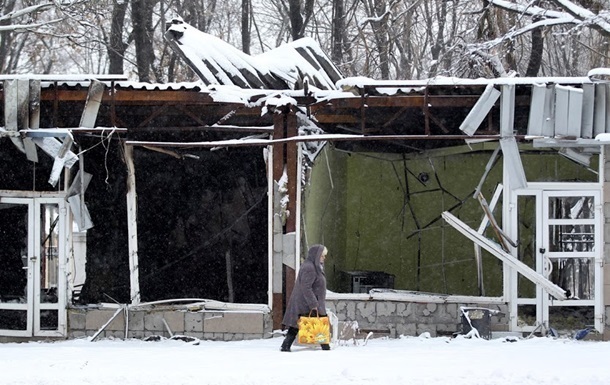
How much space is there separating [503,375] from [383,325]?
159 inches

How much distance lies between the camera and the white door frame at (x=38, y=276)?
13.4 metres

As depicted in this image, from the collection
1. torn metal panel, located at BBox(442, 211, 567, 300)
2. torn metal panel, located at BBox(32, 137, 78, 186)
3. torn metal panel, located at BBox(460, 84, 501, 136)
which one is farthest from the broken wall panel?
torn metal panel, located at BBox(460, 84, 501, 136)

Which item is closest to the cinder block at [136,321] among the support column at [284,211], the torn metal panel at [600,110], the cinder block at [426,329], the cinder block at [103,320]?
the cinder block at [103,320]

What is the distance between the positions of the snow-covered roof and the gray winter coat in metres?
3.13

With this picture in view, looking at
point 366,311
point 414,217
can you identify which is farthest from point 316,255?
point 414,217

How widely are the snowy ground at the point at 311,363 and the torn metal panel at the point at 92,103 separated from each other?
324 centimetres

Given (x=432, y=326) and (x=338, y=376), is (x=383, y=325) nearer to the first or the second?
(x=432, y=326)

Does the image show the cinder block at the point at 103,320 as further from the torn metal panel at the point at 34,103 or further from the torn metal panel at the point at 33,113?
the torn metal panel at the point at 34,103

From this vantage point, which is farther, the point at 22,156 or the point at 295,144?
the point at 22,156

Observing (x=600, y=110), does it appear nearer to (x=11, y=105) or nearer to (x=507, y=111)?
(x=507, y=111)

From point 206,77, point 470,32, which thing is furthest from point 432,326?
point 470,32

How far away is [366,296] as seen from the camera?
523 inches

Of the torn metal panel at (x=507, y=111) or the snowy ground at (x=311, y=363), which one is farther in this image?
the torn metal panel at (x=507, y=111)

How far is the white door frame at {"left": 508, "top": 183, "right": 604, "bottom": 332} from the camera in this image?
12984 millimetres
